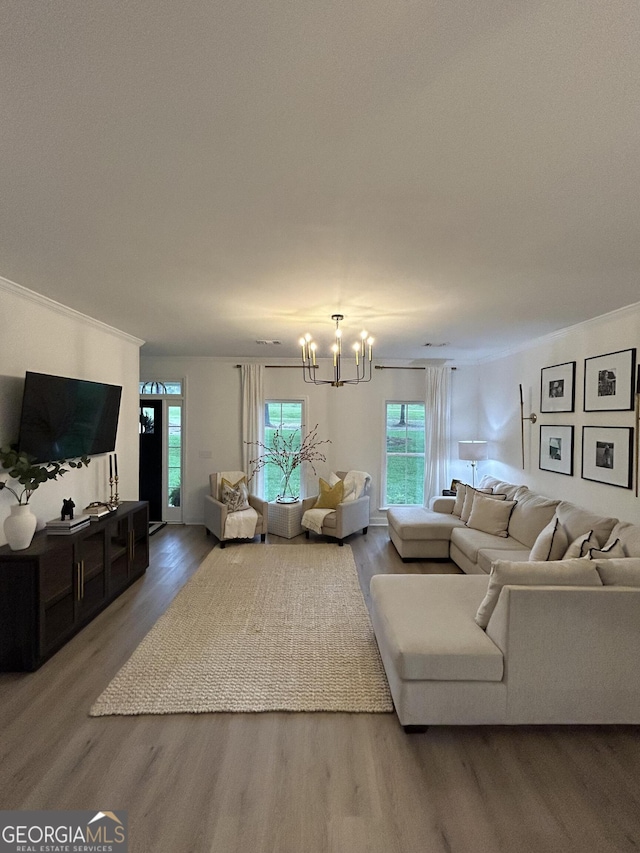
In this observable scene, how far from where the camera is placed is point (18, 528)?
2756 millimetres

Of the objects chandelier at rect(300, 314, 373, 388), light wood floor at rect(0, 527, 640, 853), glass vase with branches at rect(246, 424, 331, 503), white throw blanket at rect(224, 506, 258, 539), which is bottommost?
light wood floor at rect(0, 527, 640, 853)

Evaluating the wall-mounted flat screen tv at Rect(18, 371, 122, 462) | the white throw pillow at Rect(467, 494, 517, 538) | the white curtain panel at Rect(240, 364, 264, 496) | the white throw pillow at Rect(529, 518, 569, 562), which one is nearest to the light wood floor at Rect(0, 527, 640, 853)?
the white throw pillow at Rect(529, 518, 569, 562)

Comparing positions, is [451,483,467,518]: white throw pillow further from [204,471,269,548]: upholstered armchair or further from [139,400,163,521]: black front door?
[139,400,163,521]: black front door

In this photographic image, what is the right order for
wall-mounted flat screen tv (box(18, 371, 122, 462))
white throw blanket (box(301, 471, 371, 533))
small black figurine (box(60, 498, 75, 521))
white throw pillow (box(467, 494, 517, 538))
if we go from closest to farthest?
wall-mounted flat screen tv (box(18, 371, 122, 462)), small black figurine (box(60, 498, 75, 521)), white throw pillow (box(467, 494, 517, 538)), white throw blanket (box(301, 471, 371, 533))

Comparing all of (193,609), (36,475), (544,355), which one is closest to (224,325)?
(36,475)

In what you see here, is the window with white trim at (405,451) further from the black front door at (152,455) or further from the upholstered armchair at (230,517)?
the black front door at (152,455)

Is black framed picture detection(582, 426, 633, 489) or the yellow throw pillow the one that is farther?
the yellow throw pillow

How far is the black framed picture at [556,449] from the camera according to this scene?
4113 mm

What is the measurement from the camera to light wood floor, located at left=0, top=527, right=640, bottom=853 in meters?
1.60

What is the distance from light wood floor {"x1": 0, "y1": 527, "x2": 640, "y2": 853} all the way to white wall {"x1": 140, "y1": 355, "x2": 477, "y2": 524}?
159 inches

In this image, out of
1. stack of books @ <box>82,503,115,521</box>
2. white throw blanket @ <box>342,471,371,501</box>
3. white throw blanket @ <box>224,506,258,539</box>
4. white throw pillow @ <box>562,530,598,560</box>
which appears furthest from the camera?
white throw blanket @ <box>342,471,371,501</box>

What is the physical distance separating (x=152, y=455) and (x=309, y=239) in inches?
205

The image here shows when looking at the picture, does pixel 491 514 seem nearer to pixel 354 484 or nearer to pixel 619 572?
pixel 354 484

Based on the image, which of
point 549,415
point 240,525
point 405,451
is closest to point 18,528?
point 240,525
